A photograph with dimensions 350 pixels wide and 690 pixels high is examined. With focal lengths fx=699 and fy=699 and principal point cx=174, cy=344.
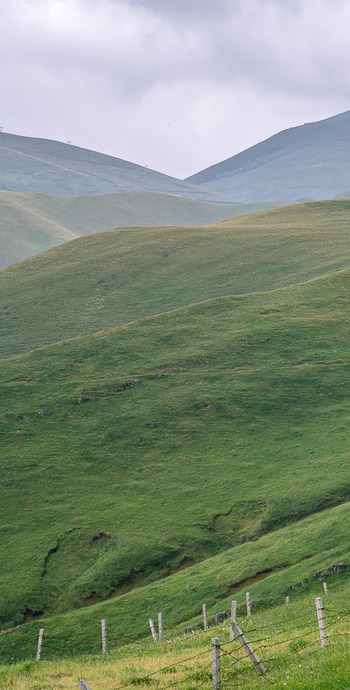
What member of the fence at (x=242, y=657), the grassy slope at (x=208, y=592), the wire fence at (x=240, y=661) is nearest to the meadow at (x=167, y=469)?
the grassy slope at (x=208, y=592)

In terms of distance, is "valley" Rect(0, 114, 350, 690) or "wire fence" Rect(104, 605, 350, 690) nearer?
"wire fence" Rect(104, 605, 350, 690)

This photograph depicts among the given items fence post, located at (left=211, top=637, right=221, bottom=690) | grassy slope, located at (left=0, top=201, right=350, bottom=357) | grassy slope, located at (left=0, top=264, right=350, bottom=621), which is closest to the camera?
fence post, located at (left=211, top=637, right=221, bottom=690)

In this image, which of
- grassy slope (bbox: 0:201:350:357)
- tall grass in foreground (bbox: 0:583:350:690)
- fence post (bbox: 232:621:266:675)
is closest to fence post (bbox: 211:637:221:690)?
fence post (bbox: 232:621:266:675)

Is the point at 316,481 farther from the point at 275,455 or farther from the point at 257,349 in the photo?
the point at 257,349

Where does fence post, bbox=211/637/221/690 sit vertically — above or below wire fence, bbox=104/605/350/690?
above

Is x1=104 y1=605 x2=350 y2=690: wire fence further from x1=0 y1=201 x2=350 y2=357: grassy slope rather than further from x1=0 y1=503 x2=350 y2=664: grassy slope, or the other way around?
x1=0 y1=201 x2=350 y2=357: grassy slope

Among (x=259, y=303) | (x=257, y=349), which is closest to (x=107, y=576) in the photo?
(x=257, y=349)

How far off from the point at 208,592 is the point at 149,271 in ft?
313

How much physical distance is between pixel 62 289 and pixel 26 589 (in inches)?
3416

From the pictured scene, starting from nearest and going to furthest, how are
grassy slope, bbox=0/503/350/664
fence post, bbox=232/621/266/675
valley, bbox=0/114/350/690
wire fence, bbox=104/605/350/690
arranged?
fence post, bbox=232/621/266/675, wire fence, bbox=104/605/350/690, grassy slope, bbox=0/503/350/664, valley, bbox=0/114/350/690

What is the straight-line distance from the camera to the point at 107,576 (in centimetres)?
4809

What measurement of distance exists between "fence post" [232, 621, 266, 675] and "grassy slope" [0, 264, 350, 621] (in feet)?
101

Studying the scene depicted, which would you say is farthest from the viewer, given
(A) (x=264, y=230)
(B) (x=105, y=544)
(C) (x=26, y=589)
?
(A) (x=264, y=230)

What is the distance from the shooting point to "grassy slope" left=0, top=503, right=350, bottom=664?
1486 inches
